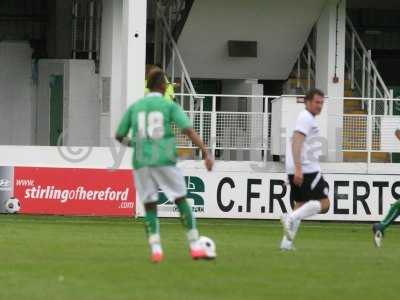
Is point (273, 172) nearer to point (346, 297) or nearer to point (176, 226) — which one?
point (176, 226)

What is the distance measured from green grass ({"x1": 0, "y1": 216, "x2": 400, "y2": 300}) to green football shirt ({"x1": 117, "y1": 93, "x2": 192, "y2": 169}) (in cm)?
112

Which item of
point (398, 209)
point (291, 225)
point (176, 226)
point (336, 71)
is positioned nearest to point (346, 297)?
point (291, 225)

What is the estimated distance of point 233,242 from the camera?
17.9 metres

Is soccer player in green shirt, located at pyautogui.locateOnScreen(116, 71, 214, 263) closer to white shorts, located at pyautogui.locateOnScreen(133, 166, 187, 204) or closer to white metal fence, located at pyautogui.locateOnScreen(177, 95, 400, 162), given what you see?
white shorts, located at pyautogui.locateOnScreen(133, 166, 187, 204)

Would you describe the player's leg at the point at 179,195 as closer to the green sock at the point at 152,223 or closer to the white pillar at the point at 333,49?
the green sock at the point at 152,223

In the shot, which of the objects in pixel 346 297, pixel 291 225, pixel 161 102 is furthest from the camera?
pixel 291 225

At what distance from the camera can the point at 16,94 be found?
120 ft

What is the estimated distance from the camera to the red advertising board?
1007 inches

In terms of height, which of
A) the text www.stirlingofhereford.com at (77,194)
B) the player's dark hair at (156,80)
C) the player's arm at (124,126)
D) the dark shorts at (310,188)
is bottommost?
the text www.stirlingofhereford.com at (77,194)

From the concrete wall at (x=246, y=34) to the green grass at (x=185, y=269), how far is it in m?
12.9

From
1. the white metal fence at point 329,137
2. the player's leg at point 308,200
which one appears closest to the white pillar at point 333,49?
the white metal fence at point 329,137

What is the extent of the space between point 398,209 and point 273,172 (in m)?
9.33

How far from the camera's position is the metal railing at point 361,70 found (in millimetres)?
32344

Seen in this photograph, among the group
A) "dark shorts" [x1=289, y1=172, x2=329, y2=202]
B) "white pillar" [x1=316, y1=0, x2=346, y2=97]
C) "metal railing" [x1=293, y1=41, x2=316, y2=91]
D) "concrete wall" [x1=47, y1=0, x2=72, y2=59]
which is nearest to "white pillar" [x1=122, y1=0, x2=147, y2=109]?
"white pillar" [x1=316, y1=0, x2=346, y2=97]
